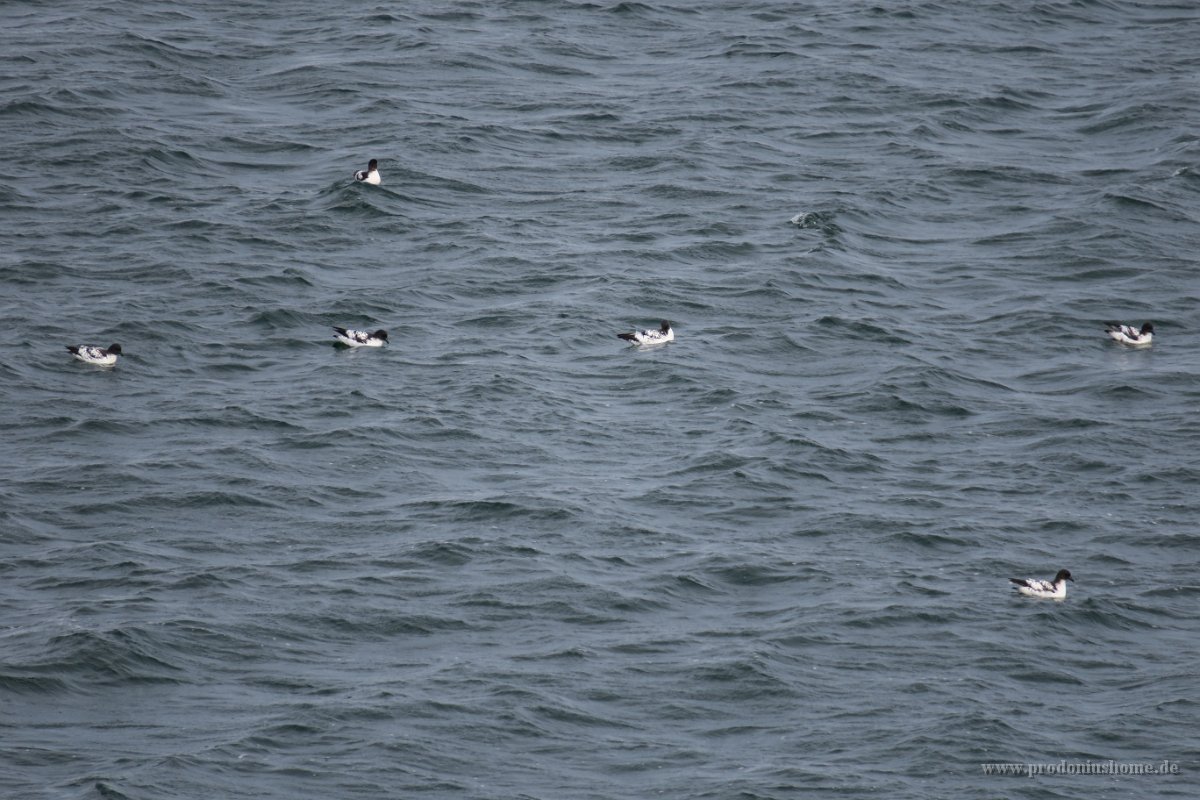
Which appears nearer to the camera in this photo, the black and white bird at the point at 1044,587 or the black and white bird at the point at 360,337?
the black and white bird at the point at 1044,587

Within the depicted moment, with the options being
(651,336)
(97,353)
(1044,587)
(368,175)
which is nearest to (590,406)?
(651,336)

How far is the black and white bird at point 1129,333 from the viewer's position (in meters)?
34.5

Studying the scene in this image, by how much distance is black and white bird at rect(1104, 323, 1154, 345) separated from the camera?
34531mm

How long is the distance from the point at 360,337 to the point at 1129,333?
1526 cm

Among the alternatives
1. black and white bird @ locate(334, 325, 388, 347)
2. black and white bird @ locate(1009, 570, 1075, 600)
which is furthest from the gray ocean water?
black and white bird @ locate(334, 325, 388, 347)

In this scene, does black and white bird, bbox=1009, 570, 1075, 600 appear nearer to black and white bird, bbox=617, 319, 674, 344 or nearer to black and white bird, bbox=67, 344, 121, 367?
black and white bird, bbox=617, 319, 674, 344

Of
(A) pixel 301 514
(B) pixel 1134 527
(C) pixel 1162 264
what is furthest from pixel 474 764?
(C) pixel 1162 264

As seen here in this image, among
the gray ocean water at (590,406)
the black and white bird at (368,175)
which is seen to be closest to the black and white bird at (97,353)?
the gray ocean water at (590,406)

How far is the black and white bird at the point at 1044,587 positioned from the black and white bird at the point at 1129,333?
10670 mm

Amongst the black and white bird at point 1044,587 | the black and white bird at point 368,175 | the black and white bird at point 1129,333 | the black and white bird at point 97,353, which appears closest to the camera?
the black and white bird at point 1044,587

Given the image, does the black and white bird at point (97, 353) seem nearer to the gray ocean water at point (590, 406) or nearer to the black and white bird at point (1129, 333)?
the gray ocean water at point (590, 406)

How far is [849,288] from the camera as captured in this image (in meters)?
36.8

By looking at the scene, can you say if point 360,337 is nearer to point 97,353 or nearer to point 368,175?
point 97,353

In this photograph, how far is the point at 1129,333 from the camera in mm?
34562
